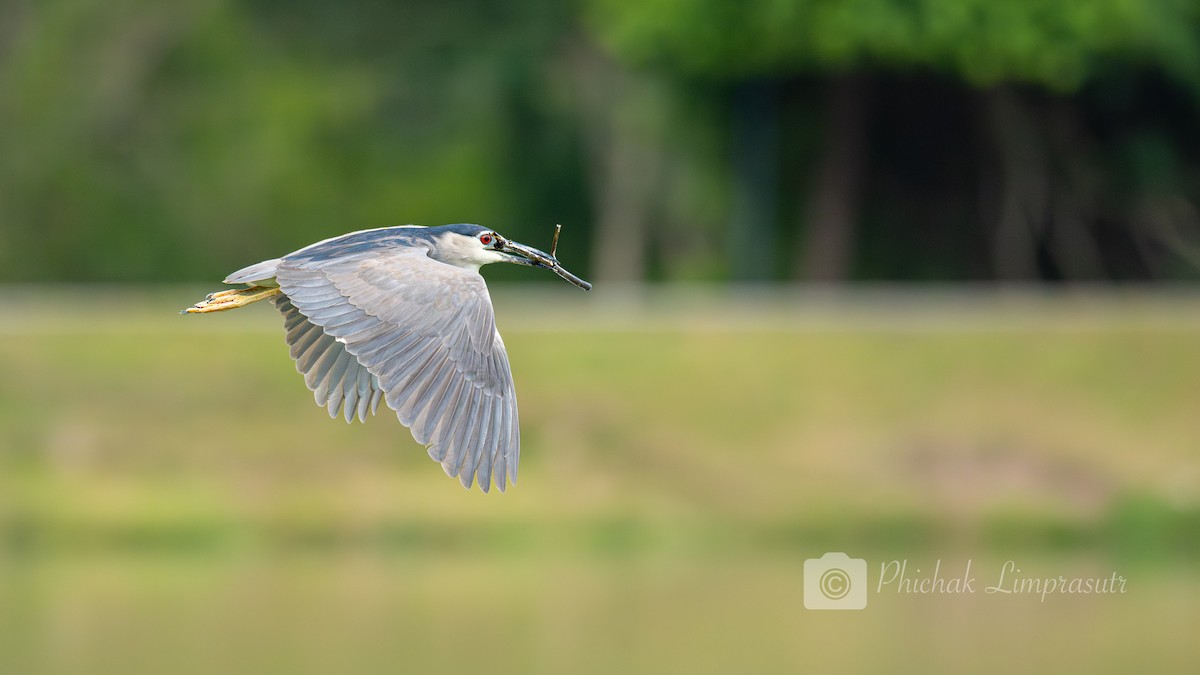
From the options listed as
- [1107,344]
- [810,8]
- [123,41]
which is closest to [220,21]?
[123,41]

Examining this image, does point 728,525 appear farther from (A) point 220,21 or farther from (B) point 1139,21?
(A) point 220,21

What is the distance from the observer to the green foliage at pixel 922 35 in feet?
66.2

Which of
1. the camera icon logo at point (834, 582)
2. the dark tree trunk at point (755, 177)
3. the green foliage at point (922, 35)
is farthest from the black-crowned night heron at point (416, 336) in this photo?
the dark tree trunk at point (755, 177)

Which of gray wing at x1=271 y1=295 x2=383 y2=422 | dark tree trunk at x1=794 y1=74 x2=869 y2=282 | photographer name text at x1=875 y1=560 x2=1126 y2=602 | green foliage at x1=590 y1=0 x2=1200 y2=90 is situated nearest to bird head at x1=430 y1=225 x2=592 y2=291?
gray wing at x1=271 y1=295 x2=383 y2=422

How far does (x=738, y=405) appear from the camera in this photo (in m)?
17.7

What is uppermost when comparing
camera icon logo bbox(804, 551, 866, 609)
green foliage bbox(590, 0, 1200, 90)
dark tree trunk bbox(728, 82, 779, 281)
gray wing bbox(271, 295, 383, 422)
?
green foliage bbox(590, 0, 1200, 90)

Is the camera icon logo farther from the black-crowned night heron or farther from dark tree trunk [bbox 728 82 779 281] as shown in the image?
the black-crowned night heron

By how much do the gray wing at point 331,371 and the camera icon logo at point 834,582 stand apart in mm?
7192

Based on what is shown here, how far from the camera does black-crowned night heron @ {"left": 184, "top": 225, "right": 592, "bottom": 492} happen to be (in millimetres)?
7617

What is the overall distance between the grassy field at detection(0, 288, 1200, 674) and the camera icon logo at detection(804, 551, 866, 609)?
134 mm

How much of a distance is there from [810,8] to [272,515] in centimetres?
787

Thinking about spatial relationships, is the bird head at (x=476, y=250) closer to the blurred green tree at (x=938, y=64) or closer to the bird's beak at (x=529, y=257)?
the bird's beak at (x=529, y=257)

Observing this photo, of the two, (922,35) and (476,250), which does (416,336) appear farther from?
(922,35)

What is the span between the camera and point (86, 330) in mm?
18031
